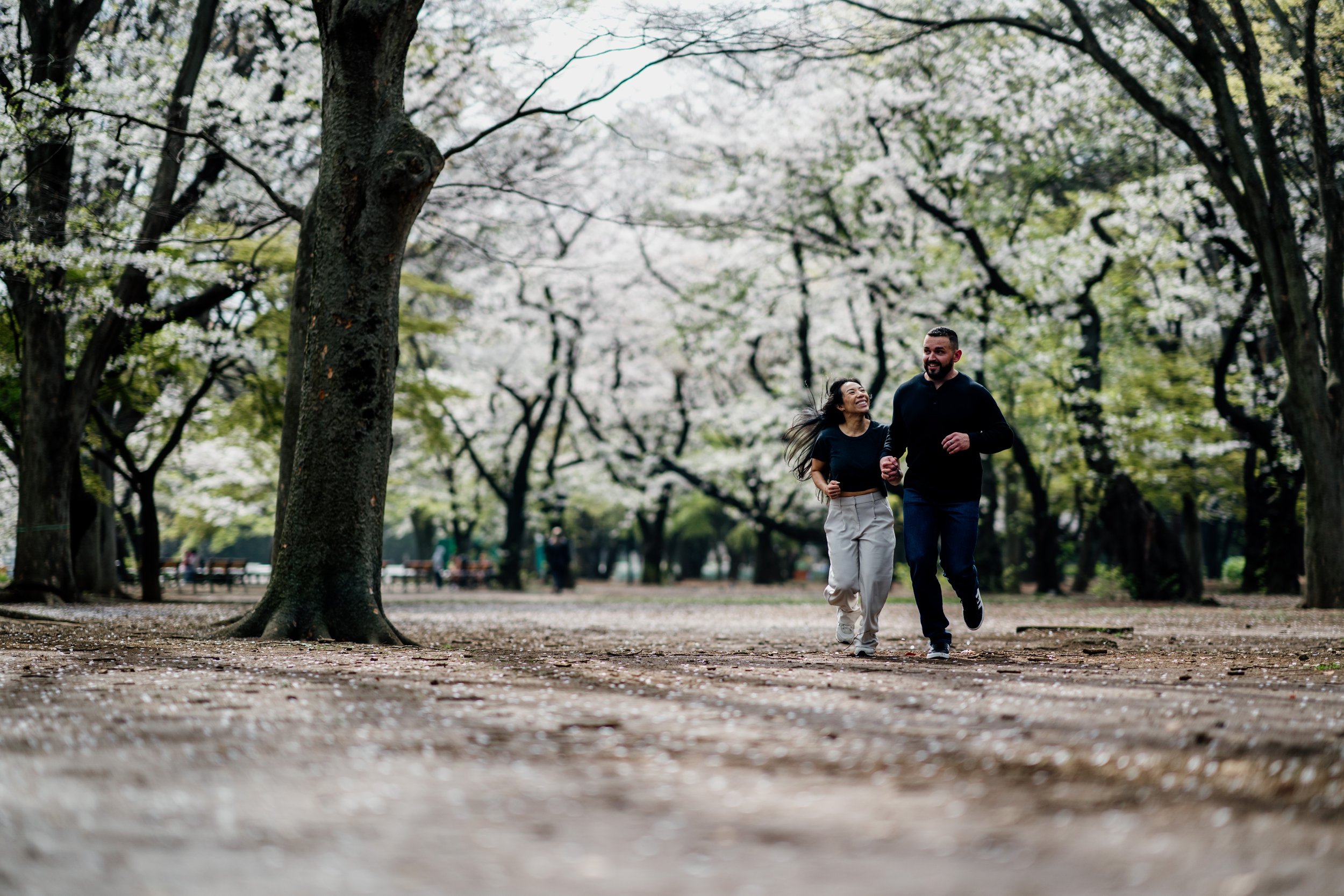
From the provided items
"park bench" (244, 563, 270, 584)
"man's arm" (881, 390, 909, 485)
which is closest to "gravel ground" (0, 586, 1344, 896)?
"man's arm" (881, 390, 909, 485)

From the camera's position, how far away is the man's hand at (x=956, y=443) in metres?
7.42

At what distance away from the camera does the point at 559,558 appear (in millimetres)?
34531

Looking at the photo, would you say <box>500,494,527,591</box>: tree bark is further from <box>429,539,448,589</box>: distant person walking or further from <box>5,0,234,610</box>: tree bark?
<box>5,0,234,610</box>: tree bark

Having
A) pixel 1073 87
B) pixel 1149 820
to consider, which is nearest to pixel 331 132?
pixel 1149 820

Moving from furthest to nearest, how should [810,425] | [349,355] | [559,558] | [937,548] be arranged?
[559,558], [349,355], [810,425], [937,548]

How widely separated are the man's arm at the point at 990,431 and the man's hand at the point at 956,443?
159 millimetres

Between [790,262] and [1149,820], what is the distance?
26.5 metres

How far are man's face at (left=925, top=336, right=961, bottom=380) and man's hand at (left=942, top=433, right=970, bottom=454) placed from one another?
569mm

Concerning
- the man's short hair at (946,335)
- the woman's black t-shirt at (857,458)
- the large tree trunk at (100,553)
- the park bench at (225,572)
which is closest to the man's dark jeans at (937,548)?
the woman's black t-shirt at (857,458)

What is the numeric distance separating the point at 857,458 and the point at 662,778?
16.6 ft

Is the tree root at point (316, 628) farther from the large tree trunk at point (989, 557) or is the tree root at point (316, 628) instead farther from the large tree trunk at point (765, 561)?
the large tree trunk at point (765, 561)

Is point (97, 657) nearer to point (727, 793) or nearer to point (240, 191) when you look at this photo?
point (727, 793)

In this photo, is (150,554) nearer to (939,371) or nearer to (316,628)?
(316,628)

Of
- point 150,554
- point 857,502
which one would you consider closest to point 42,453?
point 150,554
